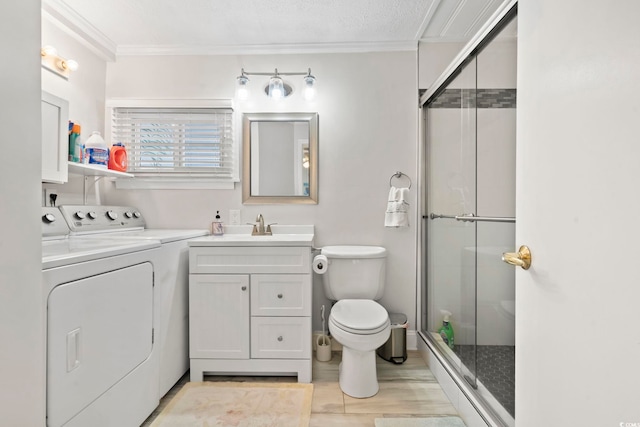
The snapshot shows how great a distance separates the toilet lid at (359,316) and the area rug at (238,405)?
464 millimetres

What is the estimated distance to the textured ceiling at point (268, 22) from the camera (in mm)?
1801

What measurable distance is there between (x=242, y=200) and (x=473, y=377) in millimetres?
1858

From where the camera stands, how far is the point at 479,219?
1.54 metres

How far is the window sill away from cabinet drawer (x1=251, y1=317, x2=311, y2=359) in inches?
42.2

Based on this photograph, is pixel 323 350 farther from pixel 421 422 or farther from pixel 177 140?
pixel 177 140

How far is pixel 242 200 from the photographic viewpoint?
229 centimetres

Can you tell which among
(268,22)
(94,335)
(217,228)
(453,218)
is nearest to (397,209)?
(453,218)

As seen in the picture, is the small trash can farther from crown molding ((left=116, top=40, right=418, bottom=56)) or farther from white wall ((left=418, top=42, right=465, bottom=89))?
crown molding ((left=116, top=40, right=418, bottom=56))

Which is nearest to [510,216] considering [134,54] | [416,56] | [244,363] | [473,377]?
[473,377]

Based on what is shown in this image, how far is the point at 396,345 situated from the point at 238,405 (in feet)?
3.55

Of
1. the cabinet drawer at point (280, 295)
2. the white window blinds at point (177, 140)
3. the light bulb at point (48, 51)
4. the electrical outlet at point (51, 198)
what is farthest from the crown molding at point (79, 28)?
the cabinet drawer at point (280, 295)

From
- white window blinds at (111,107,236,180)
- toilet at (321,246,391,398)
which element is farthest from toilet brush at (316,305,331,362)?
white window blinds at (111,107,236,180)

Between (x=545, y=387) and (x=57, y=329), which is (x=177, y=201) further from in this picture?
(x=545, y=387)

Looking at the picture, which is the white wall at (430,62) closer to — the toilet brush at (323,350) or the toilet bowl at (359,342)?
the toilet bowl at (359,342)
